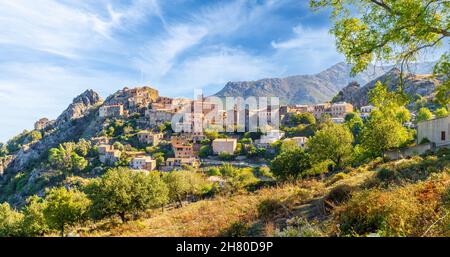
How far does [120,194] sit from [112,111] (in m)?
129

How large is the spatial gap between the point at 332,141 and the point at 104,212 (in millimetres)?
26502

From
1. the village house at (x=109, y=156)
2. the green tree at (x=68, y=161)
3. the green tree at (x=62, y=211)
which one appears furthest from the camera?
the green tree at (x=68, y=161)

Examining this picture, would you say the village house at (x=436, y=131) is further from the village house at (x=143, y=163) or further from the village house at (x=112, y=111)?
the village house at (x=112, y=111)

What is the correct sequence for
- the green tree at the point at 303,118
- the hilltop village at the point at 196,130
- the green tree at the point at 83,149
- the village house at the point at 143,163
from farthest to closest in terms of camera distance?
the green tree at the point at 83,149 < the green tree at the point at 303,118 < the hilltop village at the point at 196,130 < the village house at the point at 143,163

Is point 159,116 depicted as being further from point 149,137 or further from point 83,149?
point 83,149

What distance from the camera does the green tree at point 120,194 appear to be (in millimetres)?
27761

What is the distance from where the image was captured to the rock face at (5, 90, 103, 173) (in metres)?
130

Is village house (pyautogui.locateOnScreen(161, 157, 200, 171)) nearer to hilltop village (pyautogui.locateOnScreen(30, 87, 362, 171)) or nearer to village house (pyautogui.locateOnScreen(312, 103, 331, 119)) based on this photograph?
hilltop village (pyautogui.locateOnScreen(30, 87, 362, 171))

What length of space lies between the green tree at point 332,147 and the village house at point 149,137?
84039mm

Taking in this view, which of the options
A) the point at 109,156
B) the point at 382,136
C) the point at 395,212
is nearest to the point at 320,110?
the point at 109,156

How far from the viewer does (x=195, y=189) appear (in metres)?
46.4

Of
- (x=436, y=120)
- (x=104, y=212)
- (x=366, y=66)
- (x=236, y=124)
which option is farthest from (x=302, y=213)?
(x=236, y=124)

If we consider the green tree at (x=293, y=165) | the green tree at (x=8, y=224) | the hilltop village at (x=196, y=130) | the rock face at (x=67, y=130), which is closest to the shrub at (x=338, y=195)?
the green tree at (x=293, y=165)
